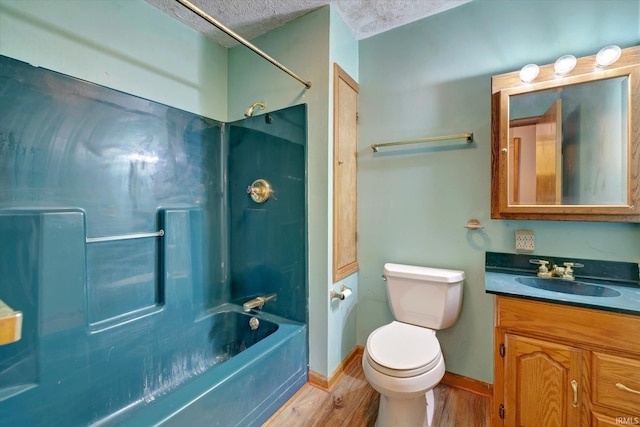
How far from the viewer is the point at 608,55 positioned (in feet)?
4.18

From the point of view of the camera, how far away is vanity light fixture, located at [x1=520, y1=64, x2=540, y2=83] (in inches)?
56.4

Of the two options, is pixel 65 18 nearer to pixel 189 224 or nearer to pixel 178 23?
pixel 178 23

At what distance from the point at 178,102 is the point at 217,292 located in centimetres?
140

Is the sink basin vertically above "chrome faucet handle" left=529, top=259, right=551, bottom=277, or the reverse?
"chrome faucet handle" left=529, top=259, right=551, bottom=277

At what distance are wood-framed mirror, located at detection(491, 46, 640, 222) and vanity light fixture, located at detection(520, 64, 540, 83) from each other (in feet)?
0.08

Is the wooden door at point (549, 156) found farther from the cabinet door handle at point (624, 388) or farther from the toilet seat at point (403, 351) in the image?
the toilet seat at point (403, 351)

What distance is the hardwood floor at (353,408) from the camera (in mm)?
1458

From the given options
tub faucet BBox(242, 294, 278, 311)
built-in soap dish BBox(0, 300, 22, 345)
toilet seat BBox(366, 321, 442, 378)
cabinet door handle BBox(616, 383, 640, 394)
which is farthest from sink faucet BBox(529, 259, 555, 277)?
built-in soap dish BBox(0, 300, 22, 345)


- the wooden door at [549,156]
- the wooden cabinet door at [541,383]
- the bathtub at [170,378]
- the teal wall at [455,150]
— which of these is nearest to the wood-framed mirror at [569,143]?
the wooden door at [549,156]

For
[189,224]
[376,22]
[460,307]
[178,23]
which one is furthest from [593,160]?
[178,23]

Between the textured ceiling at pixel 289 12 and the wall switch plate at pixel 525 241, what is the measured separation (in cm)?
147

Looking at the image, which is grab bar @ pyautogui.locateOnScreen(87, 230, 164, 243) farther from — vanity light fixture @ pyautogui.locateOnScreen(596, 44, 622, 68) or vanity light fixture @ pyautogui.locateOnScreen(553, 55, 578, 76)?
vanity light fixture @ pyautogui.locateOnScreen(596, 44, 622, 68)

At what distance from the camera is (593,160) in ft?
4.55

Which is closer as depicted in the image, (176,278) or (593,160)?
(593,160)
